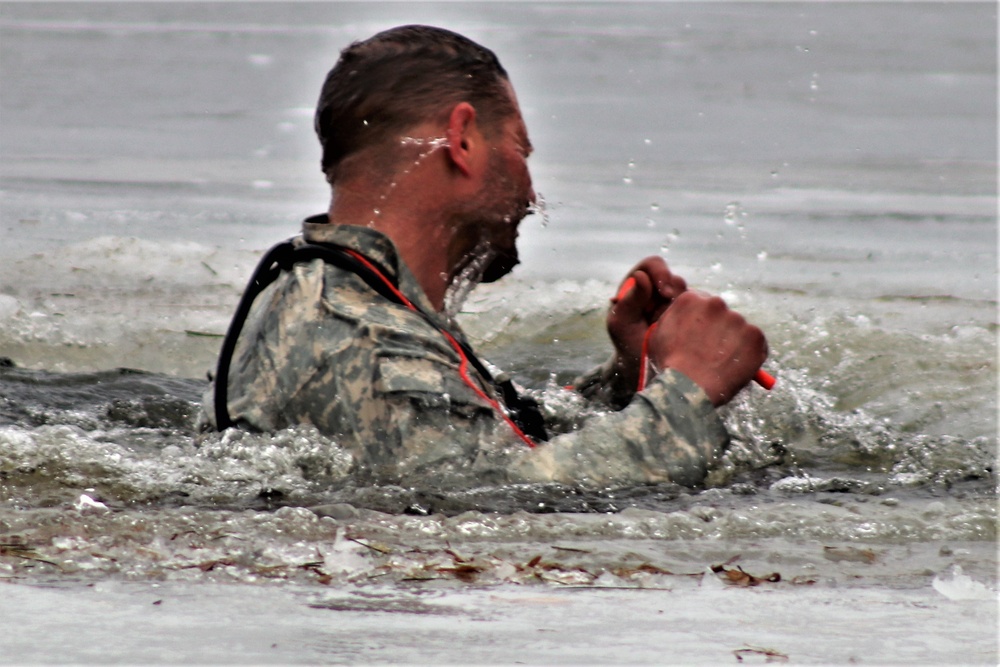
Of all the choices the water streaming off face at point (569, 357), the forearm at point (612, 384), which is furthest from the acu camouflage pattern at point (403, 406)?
the forearm at point (612, 384)

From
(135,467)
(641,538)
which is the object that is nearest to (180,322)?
(135,467)

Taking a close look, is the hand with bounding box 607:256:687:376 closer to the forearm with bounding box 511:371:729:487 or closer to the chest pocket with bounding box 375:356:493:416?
the forearm with bounding box 511:371:729:487

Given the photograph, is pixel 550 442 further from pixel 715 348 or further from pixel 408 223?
pixel 408 223

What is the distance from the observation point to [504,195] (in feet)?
13.9

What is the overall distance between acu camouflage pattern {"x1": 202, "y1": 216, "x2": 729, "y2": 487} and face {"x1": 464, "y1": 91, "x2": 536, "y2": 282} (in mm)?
356

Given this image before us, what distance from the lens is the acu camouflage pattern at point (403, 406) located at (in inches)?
149

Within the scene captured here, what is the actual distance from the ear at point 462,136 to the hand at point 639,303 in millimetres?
732

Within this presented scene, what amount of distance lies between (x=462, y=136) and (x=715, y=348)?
3.07ft

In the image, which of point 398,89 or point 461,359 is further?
point 398,89

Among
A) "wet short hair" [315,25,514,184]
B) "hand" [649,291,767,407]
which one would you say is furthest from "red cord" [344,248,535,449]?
"hand" [649,291,767,407]

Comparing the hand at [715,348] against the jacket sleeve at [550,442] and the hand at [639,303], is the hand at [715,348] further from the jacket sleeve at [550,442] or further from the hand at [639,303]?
the hand at [639,303]

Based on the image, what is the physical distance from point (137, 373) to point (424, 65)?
8.54ft

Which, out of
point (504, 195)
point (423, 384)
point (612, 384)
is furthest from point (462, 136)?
point (612, 384)

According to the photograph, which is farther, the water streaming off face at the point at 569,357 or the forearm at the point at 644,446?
the forearm at the point at 644,446
